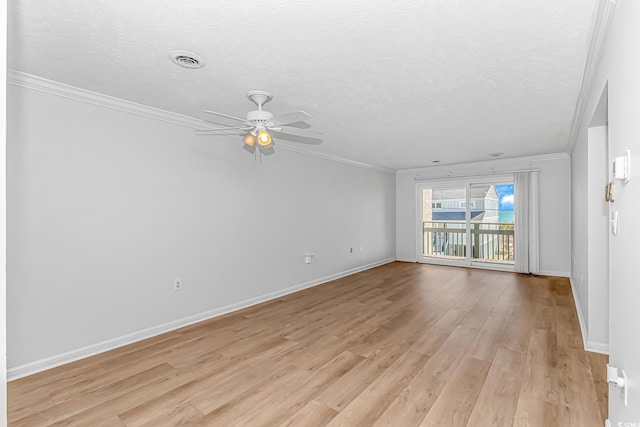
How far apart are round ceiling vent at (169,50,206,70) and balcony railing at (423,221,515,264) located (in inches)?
251

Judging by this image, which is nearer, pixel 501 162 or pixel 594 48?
pixel 594 48

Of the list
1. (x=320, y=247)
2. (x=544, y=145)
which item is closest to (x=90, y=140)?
(x=320, y=247)

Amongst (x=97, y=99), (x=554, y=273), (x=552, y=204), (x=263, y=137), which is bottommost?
(x=554, y=273)

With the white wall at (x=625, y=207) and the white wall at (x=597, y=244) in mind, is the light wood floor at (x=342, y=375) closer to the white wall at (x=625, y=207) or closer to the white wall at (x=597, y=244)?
the white wall at (x=597, y=244)

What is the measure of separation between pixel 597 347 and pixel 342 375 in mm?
2336

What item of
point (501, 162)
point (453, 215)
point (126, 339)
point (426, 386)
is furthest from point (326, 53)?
point (453, 215)

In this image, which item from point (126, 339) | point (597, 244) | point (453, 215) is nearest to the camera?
point (597, 244)

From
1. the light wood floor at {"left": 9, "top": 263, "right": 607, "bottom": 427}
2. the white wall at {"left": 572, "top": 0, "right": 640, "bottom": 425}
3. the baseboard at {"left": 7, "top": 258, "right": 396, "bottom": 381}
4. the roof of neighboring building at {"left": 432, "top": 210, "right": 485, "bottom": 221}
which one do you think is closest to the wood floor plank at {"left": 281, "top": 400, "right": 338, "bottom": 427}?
the light wood floor at {"left": 9, "top": 263, "right": 607, "bottom": 427}

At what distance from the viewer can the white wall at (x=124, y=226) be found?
2.49 meters

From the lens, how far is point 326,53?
6.89ft

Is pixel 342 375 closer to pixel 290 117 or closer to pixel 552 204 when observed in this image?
pixel 290 117

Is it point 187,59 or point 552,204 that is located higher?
point 187,59

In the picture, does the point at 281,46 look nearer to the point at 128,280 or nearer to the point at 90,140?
the point at 90,140

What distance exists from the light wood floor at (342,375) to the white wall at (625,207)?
0.69 metres
